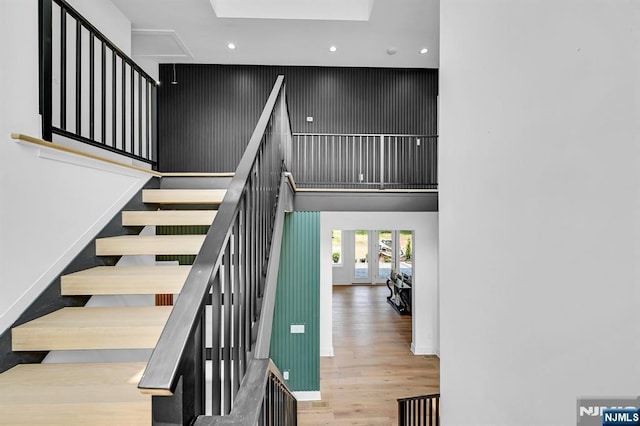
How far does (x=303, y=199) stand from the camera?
5.18 m

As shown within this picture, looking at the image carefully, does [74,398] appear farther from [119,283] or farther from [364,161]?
[364,161]

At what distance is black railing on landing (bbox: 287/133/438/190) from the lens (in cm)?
719

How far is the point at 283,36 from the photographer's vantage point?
5777 millimetres

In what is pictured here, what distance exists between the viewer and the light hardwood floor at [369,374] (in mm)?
5113

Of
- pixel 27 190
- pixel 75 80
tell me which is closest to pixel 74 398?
pixel 27 190

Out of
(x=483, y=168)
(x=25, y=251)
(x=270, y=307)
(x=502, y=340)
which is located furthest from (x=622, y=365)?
(x=25, y=251)

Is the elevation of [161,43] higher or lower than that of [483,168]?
higher

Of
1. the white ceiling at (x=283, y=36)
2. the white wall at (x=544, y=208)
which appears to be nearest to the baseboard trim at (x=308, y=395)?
the white wall at (x=544, y=208)

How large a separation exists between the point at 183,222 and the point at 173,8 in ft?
11.5

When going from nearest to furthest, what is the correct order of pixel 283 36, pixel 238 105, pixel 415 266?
pixel 283 36 < pixel 415 266 < pixel 238 105

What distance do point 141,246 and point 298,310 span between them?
3.42m

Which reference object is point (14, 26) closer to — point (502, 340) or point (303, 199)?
point (502, 340)

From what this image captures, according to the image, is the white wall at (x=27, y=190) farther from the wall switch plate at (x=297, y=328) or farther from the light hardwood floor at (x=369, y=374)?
the light hardwood floor at (x=369, y=374)

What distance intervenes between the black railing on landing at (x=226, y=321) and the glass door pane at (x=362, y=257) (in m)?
12.6
